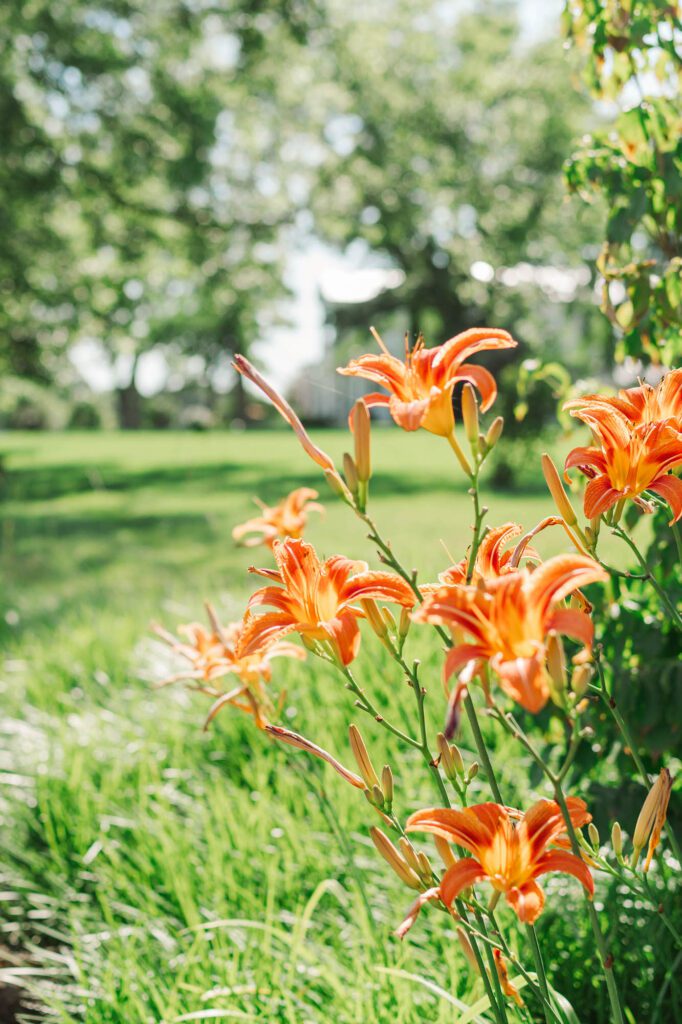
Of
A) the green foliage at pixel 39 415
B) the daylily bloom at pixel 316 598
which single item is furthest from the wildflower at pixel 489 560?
the green foliage at pixel 39 415

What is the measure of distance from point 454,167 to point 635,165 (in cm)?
1462

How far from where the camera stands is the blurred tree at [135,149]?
10664 millimetres

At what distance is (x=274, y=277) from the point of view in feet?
49.7

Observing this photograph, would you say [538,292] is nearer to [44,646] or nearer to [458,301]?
[458,301]

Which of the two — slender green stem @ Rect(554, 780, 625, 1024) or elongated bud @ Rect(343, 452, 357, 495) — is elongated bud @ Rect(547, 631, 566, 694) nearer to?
slender green stem @ Rect(554, 780, 625, 1024)

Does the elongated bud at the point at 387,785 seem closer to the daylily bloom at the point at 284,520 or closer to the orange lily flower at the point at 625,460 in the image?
the orange lily flower at the point at 625,460

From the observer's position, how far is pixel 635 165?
184 cm

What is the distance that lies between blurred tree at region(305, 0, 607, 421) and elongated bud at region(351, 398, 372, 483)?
1224 centimetres

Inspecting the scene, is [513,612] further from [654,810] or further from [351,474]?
[654,810]

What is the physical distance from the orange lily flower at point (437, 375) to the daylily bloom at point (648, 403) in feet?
0.49

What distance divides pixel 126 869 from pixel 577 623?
1843mm

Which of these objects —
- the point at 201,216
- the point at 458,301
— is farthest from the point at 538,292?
the point at 201,216

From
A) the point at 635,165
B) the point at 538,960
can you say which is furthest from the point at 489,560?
the point at 635,165

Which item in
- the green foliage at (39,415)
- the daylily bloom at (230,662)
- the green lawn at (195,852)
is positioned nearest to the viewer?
the daylily bloom at (230,662)
